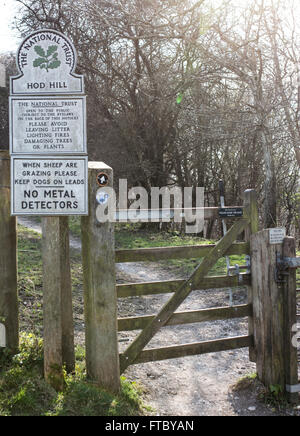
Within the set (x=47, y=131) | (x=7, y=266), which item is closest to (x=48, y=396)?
(x=7, y=266)

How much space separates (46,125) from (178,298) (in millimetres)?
1987

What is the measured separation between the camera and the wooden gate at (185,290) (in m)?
4.00

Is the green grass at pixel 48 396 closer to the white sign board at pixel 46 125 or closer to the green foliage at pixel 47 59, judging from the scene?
the white sign board at pixel 46 125

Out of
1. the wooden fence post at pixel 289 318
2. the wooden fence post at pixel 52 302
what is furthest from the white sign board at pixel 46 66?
the wooden fence post at pixel 289 318

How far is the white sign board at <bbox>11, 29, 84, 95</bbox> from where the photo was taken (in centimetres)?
359

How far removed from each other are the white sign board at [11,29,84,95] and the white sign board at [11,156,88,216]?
1.94 ft

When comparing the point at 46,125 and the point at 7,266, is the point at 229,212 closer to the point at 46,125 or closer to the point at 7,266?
the point at 46,125

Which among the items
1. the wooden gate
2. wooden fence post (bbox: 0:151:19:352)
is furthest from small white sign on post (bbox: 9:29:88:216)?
the wooden gate

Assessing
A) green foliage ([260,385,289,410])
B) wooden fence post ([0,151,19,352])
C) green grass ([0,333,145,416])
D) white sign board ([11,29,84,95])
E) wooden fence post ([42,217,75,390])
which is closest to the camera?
green grass ([0,333,145,416])

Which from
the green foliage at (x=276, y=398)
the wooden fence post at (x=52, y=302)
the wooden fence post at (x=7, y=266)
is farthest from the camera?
the wooden fence post at (x=7, y=266)

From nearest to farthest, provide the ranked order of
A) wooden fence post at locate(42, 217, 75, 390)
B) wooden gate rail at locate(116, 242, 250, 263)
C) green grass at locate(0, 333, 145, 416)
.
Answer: green grass at locate(0, 333, 145, 416)
wooden fence post at locate(42, 217, 75, 390)
wooden gate rail at locate(116, 242, 250, 263)

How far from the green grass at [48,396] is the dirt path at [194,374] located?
43 cm

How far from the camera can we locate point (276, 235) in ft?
13.6

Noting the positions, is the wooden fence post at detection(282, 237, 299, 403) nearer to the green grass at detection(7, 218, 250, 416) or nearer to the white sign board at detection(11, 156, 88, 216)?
the green grass at detection(7, 218, 250, 416)
